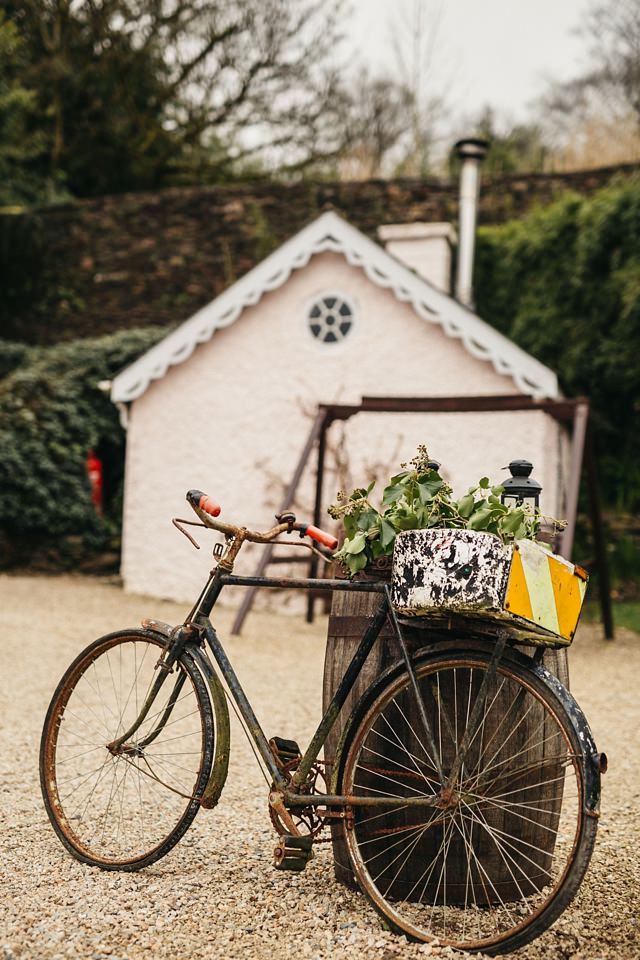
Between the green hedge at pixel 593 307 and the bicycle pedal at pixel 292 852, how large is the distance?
997 centimetres

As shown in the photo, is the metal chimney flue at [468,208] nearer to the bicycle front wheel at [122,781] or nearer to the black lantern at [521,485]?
the bicycle front wheel at [122,781]

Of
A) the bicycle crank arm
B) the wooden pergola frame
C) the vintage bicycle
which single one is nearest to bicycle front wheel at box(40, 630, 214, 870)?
the vintage bicycle

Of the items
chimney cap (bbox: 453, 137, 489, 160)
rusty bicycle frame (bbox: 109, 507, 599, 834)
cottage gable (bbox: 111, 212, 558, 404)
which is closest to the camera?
rusty bicycle frame (bbox: 109, 507, 599, 834)

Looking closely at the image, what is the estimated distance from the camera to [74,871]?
3.18 meters

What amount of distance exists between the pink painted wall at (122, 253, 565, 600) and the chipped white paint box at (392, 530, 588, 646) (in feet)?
26.3

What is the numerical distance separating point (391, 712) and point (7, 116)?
56.7 feet

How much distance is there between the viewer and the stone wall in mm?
16094

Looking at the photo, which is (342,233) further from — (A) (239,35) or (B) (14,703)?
(A) (239,35)

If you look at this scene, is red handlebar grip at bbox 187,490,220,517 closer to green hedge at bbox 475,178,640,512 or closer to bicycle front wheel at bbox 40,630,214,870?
bicycle front wheel at bbox 40,630,214,870

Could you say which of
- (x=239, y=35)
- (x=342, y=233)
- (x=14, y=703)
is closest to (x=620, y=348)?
(x=342, y=233)

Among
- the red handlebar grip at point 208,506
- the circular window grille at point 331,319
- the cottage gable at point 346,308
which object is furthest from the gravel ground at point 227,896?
the circular window grille at point 331,319

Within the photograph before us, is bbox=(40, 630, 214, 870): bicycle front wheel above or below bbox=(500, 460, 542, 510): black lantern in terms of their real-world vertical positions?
below

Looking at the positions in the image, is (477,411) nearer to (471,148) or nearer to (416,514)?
(416,514)

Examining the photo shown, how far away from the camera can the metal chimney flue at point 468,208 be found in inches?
527
